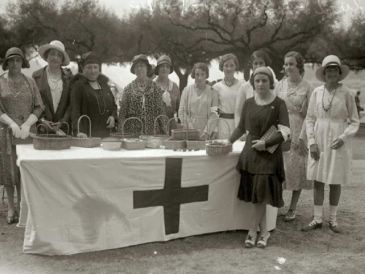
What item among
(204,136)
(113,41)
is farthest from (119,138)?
(113,41)

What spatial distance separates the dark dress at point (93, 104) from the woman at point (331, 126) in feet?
6.99

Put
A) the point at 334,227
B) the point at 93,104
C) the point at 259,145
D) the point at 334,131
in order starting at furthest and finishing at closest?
the point at 93,104
the point at 334,227
the point at 334,131
the point at 259,145

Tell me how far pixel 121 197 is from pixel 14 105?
1531mm

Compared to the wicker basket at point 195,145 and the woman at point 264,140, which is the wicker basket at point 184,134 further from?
the woman at point 264,140

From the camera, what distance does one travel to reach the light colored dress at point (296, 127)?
4520 millimetres

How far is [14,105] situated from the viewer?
432cm

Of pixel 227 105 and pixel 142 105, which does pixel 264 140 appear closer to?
pixel 227 105

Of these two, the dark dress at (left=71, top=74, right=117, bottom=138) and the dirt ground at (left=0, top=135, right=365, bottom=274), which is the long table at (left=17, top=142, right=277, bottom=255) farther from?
the dark dress at (left=71, top=74, right=117, bottom=138)

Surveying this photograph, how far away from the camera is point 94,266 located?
3383mm

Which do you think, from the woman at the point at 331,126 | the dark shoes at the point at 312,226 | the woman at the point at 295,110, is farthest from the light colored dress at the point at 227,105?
the dark shoes at the point at 312,226

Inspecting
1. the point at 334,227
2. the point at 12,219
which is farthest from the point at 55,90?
the point at 334,227

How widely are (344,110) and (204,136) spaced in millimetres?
1366

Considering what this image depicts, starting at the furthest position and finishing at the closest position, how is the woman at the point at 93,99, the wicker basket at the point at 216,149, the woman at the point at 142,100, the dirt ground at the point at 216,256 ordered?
the woman at the point at 142,100, the woman at the point at 93,99, the wicker basket at the point at 216,149, the dirt ground at the point at 216,256

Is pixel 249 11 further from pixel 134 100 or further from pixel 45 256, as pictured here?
pixel 45 256
